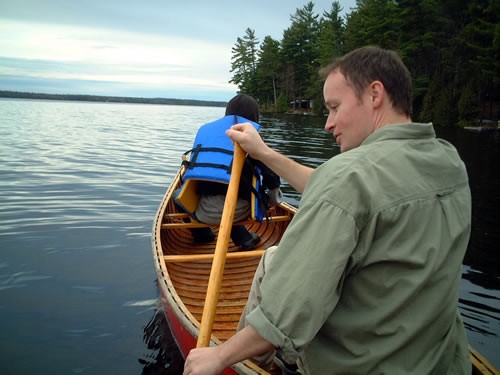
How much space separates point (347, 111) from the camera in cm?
152

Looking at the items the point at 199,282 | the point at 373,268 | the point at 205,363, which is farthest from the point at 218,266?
the point at 199,282

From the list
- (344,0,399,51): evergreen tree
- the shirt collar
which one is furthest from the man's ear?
(344,0,399,51): evergreen tree

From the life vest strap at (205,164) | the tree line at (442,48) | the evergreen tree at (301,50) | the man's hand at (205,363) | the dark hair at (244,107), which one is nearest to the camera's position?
the man's hand at (205,363)

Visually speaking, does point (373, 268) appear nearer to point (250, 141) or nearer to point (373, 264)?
point (373, 264)

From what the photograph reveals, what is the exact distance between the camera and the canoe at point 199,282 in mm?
2570

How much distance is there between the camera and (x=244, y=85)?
7494 centimetres

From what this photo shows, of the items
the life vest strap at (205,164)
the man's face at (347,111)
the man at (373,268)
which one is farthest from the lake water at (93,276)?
the man's face at (347,111)

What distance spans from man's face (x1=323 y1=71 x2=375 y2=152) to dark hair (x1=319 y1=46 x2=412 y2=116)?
26 millimetres

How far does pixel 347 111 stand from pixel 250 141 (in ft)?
3.29

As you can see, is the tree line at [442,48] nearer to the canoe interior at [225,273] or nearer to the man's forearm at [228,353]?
the canoe interior at [225,273]

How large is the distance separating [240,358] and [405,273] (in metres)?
0.65

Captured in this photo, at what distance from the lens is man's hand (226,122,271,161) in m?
2.39

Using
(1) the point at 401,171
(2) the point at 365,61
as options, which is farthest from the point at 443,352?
(2) the point at 365,61

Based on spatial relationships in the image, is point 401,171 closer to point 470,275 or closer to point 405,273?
point 405,273
